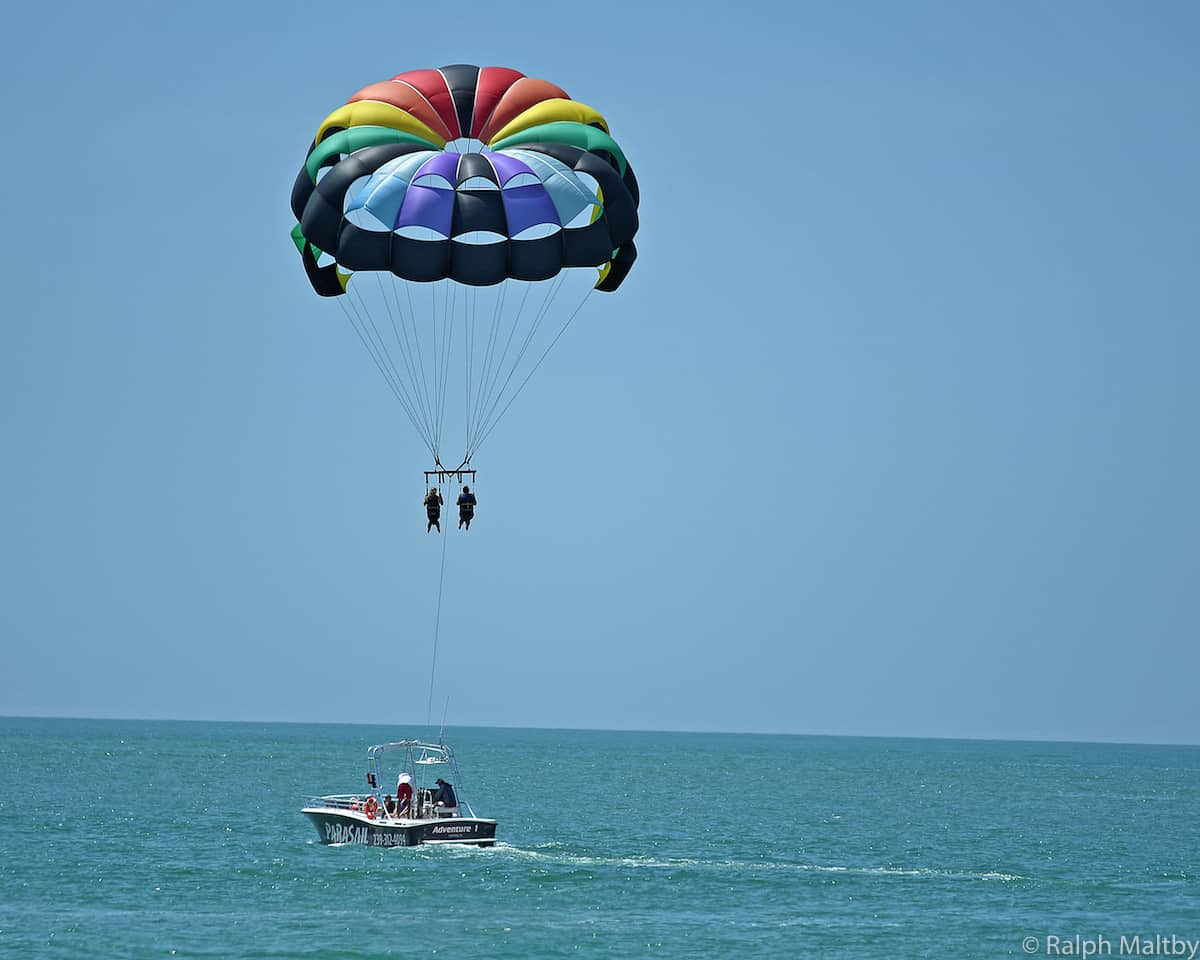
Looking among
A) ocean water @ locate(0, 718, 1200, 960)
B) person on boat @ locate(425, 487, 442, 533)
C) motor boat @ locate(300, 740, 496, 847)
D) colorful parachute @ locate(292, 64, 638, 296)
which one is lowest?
ocean water @ locate(0, 718, 1200, 960)

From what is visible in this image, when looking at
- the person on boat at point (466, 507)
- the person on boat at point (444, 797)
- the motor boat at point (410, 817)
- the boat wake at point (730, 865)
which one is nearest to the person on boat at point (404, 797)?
the motor boat at point (410, 817)

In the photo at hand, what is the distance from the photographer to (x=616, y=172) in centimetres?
2983

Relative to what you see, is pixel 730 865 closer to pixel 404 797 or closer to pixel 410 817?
pixel 410 817

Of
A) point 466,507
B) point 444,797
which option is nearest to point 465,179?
point 466,507

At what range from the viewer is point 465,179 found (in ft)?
94.2

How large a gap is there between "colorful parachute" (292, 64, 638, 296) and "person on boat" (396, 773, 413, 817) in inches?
455

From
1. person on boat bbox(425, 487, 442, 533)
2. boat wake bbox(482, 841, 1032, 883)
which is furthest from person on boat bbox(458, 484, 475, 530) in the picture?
boat wake bbox(482, 841, 1032, 883)

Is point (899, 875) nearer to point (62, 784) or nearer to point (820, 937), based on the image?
point (820, 937)

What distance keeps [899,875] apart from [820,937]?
9923 mm

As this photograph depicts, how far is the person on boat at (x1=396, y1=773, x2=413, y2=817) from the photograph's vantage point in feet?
116

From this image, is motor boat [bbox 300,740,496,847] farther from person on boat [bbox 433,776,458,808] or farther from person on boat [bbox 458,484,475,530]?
person on boat [bbox 458,484,475,530]

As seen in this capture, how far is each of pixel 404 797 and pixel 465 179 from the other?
44.3ft

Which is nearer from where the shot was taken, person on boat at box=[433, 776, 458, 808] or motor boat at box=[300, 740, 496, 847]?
motor boat at box=[300, 740, 496, 847]

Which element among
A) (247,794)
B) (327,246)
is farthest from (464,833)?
(247,794)
